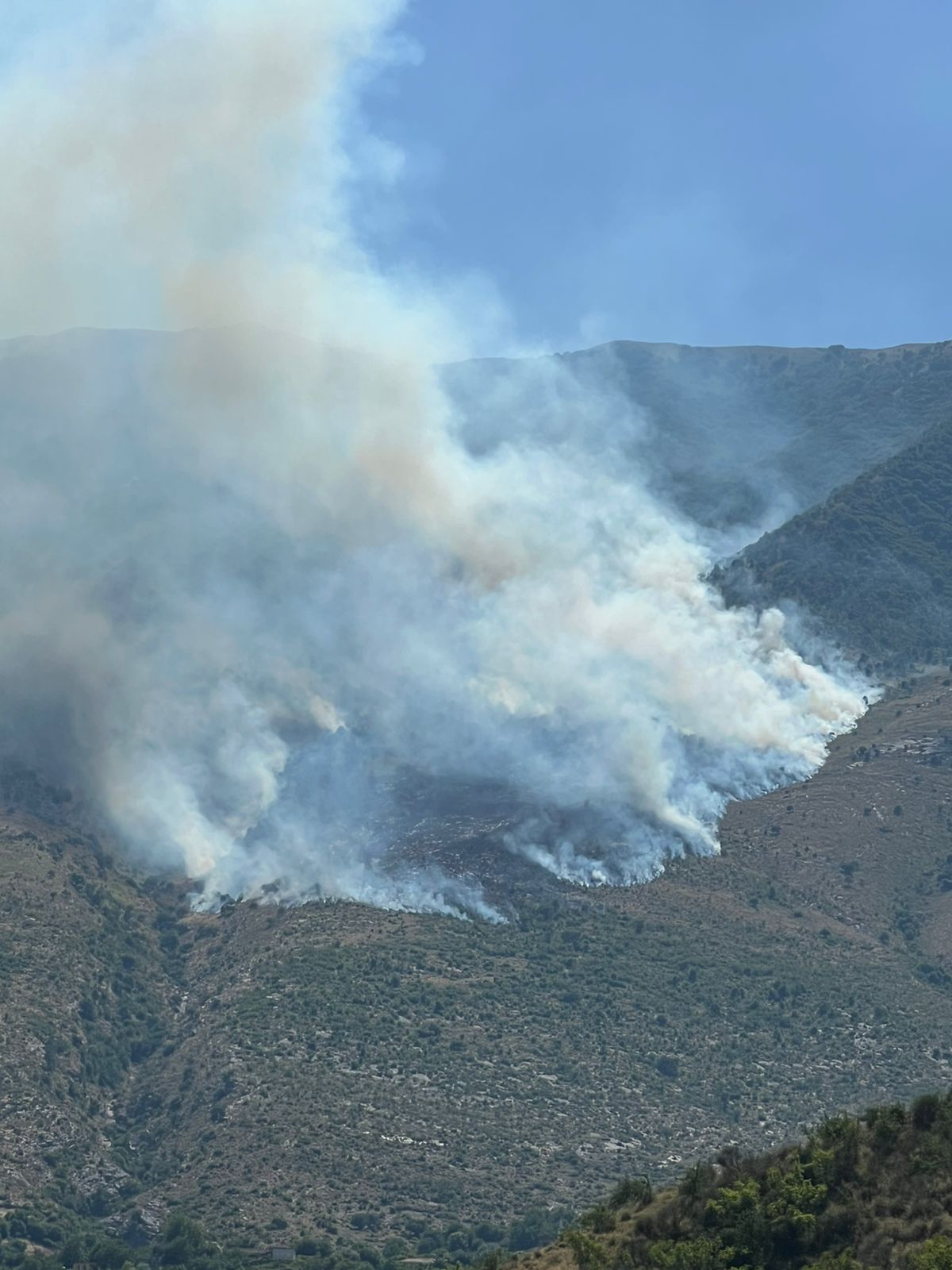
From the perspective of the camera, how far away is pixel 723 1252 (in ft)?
192

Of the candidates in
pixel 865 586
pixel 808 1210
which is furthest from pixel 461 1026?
pixel 865 586

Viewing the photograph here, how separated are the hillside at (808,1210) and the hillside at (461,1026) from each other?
38.7m

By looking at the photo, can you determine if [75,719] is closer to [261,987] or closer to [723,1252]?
[261,987]

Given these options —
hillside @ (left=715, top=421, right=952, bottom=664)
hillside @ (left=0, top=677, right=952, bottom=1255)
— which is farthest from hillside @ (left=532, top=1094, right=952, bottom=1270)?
hillside @ (left=715, top=421, right=952, bottom=664)

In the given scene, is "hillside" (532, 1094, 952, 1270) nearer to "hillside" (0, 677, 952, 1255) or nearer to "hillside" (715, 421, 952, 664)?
"hillside" (0, 677, 952, 1255)

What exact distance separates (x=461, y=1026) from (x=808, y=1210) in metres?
66.9

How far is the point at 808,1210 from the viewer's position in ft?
193

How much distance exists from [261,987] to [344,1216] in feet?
96.9

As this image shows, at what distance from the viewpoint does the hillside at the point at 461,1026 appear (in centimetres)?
10744

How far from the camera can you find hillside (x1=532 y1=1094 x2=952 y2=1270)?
55406 mm

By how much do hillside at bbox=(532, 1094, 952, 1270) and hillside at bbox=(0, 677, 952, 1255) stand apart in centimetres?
3868

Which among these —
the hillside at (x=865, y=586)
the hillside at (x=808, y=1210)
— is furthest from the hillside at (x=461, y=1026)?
the hillside at (x=808, y=1210)

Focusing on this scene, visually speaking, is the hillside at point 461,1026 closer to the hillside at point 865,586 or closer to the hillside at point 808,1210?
the hillside at point 865,586

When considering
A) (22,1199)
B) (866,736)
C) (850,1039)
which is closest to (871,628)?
(866,736)
